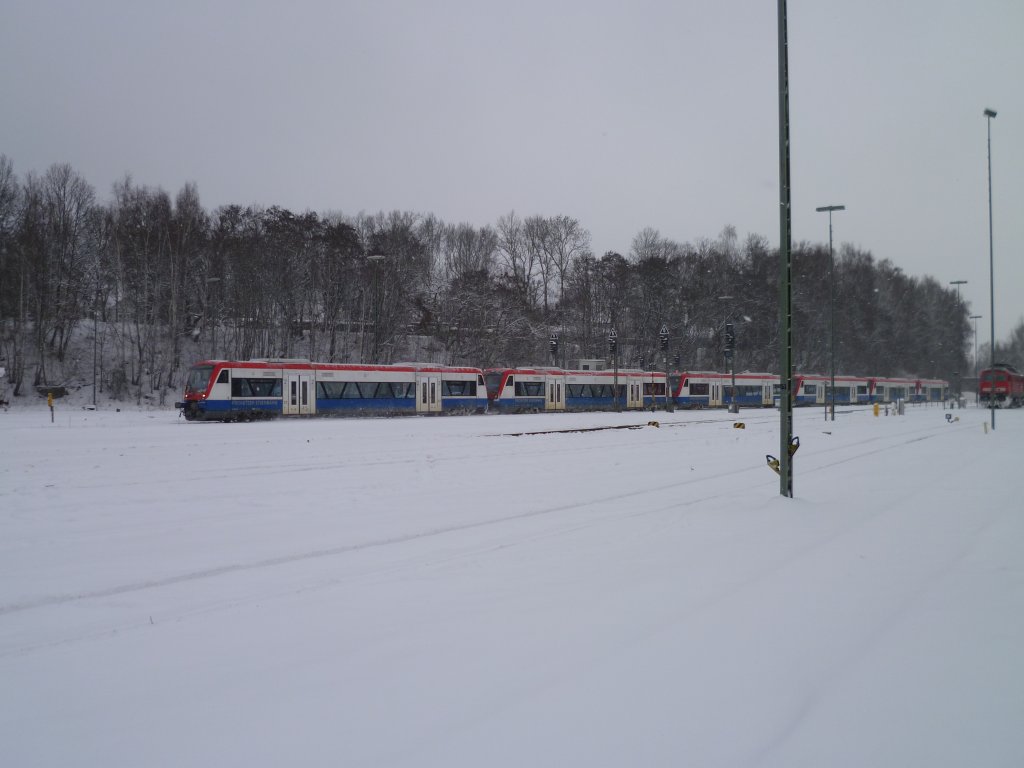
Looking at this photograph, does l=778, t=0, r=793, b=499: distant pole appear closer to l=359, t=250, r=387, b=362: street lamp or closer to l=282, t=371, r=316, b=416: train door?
l=282, t=371, r=316, b=416: train door

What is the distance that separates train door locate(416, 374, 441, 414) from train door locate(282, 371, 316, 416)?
7386mm

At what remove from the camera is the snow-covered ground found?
159 inches

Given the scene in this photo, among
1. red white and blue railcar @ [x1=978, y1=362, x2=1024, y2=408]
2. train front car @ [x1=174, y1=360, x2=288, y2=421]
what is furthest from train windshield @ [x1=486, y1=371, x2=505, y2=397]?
red white and blue railcar @ [x1=978, y1=362, x2=1024, y2=408]

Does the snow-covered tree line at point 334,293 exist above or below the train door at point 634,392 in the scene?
above

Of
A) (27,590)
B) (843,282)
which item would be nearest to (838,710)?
(27,590)

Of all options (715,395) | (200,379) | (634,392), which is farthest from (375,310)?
(200,379)

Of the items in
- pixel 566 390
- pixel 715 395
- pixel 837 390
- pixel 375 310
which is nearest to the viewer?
pixel 566 390

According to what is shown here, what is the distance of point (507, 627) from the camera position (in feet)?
19.0

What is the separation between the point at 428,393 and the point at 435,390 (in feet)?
1.96

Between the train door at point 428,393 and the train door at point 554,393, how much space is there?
385 inches

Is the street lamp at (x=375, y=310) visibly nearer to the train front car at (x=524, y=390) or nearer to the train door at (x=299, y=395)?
the train front car at (x=524, y=390)

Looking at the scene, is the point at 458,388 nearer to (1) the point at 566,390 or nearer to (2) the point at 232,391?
(1) the point at 566,390

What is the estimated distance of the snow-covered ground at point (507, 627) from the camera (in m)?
4.05

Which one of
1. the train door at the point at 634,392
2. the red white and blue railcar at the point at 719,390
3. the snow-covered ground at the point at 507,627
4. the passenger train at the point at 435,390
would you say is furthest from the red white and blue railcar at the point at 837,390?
the snow-covered ground at the point at 507,627
